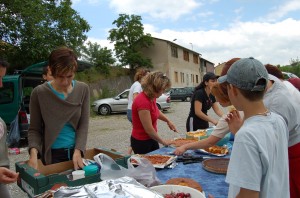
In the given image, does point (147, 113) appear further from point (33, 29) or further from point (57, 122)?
point (33, 29)

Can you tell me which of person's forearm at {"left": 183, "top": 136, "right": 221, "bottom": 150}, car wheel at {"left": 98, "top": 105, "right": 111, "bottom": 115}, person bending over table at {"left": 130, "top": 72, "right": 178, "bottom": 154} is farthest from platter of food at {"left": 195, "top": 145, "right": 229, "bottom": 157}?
car wheel at {"left": 98, "top": 105, "right": 111, "bottom": 115}

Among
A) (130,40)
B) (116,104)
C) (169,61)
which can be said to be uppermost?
(130,40)

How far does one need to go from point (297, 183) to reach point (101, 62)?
80.6 feet

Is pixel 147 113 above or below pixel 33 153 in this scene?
above

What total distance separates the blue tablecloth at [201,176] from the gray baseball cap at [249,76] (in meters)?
0.87

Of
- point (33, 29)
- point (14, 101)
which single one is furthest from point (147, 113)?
point (33, 29)

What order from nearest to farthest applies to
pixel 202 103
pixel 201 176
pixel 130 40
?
pixel 201 176
pixel 202 103
pixel 130 40

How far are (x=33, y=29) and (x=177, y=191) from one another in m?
9.53

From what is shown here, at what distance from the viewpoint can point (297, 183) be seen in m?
1.89

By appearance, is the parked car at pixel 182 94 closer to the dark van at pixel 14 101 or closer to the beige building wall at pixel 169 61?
the beige building wall at pixel 169 61

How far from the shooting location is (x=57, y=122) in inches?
78.5

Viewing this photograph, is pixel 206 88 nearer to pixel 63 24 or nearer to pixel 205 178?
pixel 205 178

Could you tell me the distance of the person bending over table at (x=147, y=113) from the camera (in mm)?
2848

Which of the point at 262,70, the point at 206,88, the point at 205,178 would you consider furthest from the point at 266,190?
the point at 206,88
